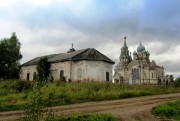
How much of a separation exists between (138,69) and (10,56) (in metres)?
38.2

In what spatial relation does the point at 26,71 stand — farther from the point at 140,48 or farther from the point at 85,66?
the point at 140,48

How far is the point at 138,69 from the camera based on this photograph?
75.8 meters

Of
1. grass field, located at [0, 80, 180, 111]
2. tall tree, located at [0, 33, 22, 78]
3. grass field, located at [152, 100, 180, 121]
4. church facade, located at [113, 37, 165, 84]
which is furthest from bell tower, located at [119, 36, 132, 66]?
grass field, located at [152, 100, 180, 121]

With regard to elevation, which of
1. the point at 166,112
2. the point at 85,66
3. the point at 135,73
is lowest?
the point at 166,112

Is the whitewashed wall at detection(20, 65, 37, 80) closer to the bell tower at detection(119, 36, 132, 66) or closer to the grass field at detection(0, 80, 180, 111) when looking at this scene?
→ the grass field at detection(0, 80, 180, 111)

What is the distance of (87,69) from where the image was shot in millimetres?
39469

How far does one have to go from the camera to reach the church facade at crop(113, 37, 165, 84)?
7512 cm

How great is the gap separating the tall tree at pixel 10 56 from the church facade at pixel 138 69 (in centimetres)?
3170

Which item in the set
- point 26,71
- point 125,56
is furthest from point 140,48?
point 26,71

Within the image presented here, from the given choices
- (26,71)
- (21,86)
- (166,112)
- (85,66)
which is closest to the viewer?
(166,112)

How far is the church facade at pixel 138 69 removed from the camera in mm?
75125

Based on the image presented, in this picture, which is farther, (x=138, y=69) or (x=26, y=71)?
(x=138, y=69)

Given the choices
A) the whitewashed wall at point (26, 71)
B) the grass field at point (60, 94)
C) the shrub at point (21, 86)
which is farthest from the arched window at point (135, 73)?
the shrub at point (21, 86)

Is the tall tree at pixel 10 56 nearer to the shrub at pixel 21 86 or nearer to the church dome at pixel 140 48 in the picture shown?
the shrub at pixel 21 86
